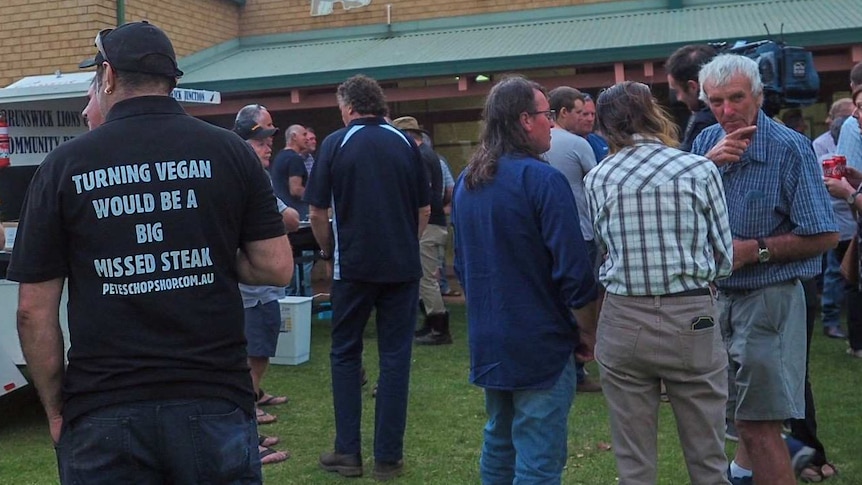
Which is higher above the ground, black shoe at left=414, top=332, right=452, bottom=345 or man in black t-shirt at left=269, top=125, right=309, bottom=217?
man in black t-shirt at left=269, top=125, right=309, bottom=217

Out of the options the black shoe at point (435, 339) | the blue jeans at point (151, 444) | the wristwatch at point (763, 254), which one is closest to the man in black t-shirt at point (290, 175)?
the black shoe at point (435, 339)

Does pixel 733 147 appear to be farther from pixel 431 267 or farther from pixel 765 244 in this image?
pixel 431 267

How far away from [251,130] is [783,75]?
9.56ft

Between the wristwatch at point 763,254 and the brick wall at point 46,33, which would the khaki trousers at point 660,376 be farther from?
the brick wall at point 46,33

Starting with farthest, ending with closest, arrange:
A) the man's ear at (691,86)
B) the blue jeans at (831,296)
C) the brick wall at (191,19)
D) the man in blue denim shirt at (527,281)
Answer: the brick wall at (191,19) → the blue jeans at (831,296) → the man's ear at (691,86) → the man in blue denim shirt at (527,281)

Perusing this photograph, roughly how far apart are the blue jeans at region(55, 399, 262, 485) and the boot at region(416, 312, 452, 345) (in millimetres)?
5929

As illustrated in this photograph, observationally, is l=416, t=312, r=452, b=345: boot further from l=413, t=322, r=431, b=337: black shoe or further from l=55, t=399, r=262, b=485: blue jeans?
l=55, t=399, r=262, b=485: blue jeans

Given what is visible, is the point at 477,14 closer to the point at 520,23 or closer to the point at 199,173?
the point at 520,23

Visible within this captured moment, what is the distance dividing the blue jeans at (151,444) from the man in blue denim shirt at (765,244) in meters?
1.98

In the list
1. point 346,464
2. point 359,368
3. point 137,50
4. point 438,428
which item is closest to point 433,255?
point 438,428

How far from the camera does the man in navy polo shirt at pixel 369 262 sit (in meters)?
4.75

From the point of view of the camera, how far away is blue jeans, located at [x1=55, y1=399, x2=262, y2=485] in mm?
2330

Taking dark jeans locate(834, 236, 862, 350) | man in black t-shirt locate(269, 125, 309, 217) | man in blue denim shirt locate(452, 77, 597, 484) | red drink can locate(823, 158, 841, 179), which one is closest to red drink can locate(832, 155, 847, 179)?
red drink can locate(823, 158, 841, 179)

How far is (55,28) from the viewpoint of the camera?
11906 mm
